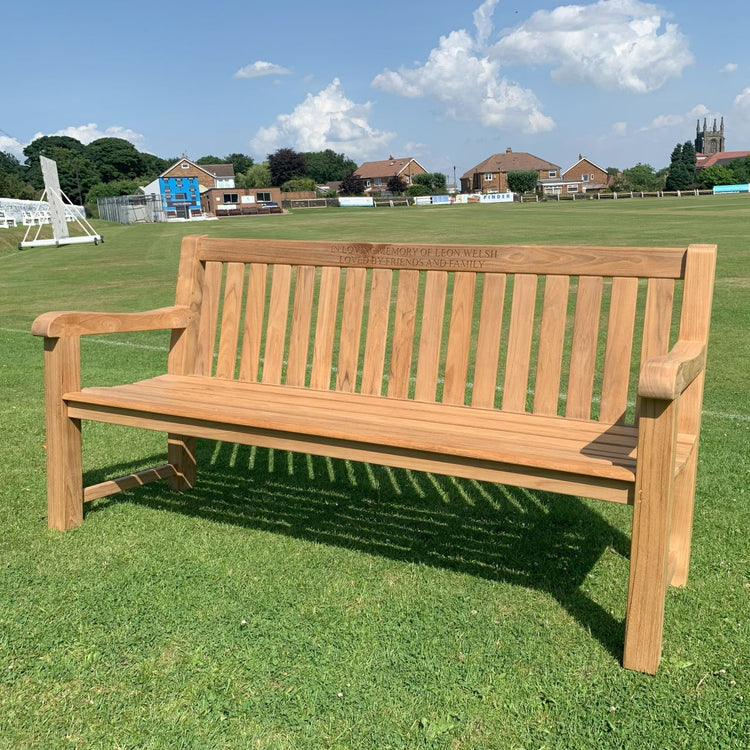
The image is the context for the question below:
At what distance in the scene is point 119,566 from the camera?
3451 millimetres

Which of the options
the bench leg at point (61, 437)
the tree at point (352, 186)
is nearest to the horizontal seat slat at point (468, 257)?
the bench leg at point (61, 437)

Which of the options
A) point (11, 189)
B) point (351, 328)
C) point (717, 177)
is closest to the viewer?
point (351, 328)

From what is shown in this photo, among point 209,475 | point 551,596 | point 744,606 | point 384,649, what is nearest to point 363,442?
point 384,649

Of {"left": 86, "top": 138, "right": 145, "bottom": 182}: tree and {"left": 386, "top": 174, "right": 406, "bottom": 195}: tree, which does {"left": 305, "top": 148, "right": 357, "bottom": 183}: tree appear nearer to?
{"left": 386, "top": 174, "right": 406, "bottom": 195}: tree

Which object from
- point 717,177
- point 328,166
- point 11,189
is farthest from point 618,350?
point 328,166

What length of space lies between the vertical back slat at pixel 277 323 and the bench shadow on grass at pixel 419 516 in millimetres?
658

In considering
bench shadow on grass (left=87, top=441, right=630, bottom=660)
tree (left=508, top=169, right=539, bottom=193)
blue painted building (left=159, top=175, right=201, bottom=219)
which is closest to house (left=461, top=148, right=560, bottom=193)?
tree (left=508, top=169, right=539, bottom=193)

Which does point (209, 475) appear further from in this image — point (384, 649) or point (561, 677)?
point (561, 677)

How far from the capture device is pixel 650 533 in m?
2.60

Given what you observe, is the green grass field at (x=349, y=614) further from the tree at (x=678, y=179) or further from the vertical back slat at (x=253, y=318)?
the tree at (x=678, y=179)

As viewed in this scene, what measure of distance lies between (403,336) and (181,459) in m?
1.40

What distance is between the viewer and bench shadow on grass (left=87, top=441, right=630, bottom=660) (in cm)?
340

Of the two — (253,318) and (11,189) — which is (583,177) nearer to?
(11,189)

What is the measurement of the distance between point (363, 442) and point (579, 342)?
Result: 0.97 meters
